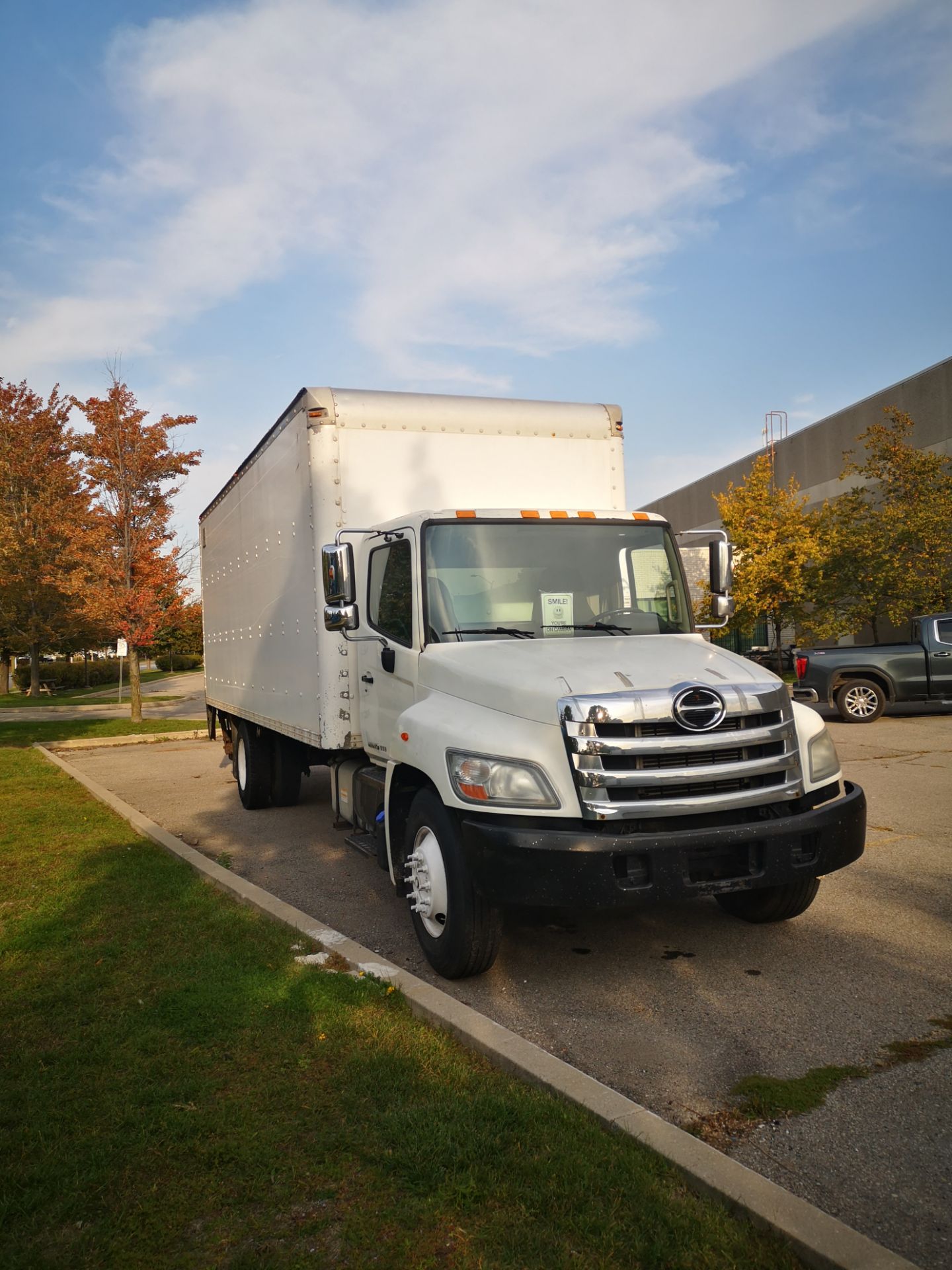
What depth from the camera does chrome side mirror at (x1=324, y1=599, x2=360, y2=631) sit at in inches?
237

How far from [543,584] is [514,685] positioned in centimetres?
106

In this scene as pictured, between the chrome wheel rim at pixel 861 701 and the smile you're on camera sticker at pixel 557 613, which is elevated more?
the smile you're on camera sticker at pixel 557 613

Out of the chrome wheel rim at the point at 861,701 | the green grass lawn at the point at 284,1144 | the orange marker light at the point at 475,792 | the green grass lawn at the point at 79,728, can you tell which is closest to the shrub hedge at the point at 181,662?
the green grass lawn at the point at 79,728

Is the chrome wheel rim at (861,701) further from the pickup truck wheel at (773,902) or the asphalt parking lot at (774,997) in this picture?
the pickup truck wheel at (773,902)

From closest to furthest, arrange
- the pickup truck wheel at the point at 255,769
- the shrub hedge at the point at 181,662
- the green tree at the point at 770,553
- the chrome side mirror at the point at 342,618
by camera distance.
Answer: the chrome side mirror at the point at 342,618, the pickup truck wheel at the point at 255,769, the green tree at the point at 770,553, the shrub hedge at the point at 181,662

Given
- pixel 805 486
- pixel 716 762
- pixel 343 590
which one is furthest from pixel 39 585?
pixel 716 762

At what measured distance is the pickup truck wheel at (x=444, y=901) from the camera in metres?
4.75

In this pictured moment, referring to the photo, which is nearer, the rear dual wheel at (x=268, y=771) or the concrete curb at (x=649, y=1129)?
the concrete curb at (x=649, y=1129)

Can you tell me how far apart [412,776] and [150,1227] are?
9.13ft

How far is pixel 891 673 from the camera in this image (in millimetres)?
17047

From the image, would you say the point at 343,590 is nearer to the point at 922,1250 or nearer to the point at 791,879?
the point at 791,879

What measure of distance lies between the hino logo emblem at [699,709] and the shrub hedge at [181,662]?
7082 centimetres

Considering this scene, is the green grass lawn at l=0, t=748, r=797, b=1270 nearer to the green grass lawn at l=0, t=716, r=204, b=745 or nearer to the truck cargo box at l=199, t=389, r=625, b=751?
the truck cargo box at l=199, t=389, r=625, b=751

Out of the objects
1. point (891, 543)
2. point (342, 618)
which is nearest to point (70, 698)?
point (891, 543)
